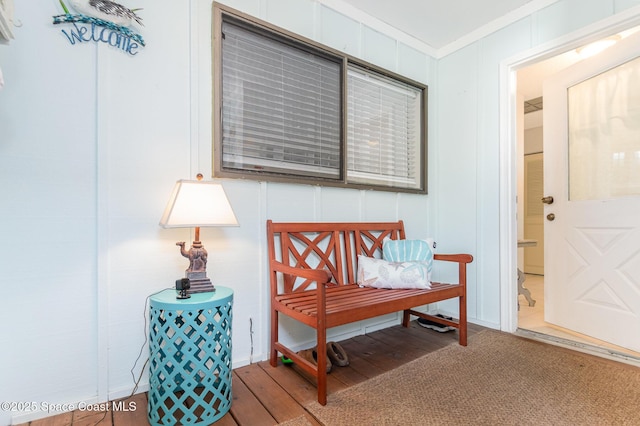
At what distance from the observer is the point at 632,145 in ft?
7.04

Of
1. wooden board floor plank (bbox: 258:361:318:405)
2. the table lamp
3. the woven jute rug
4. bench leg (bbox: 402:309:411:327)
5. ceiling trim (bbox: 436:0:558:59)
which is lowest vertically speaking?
wooden board floor plank (bbox: 258:361:318:405)

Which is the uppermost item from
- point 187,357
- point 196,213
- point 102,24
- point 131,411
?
point 102,24

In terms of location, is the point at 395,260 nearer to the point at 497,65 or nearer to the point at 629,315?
the point at 629,315

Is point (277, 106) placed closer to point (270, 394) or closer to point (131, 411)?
point (270, 394)

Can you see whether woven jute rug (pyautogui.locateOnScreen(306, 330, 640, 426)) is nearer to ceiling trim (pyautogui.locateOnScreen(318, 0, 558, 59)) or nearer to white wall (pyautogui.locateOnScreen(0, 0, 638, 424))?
white wall (pyautogui.locateOnScreen(0, 0, 638, 424))

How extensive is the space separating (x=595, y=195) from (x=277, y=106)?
236 cm

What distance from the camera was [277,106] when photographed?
2.09 metres

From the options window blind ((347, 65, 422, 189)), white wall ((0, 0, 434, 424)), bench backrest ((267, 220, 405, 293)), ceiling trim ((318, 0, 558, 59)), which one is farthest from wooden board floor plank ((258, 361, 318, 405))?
ceiling trim ((318, 0, 558, 59))

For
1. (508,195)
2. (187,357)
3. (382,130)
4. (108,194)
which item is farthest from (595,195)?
(108,194)

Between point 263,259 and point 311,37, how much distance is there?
5.06 ft

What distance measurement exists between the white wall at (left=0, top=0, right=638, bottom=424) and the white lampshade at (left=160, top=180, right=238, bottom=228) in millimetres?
282

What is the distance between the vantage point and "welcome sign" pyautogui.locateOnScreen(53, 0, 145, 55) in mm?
1466

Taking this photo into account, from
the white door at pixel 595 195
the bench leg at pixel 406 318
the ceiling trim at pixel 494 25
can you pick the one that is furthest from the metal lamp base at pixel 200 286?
the ceiling trim at pixel 494 25

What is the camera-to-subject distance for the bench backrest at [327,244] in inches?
79.0
